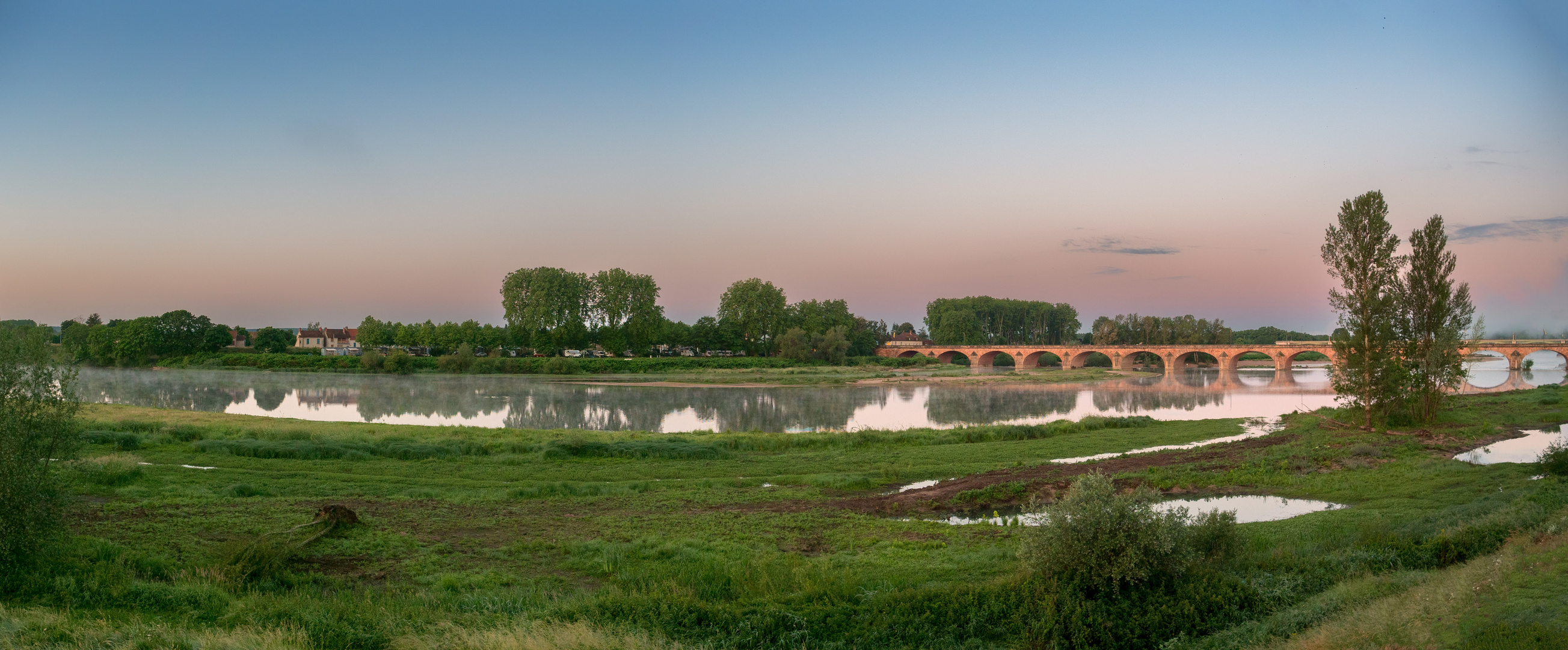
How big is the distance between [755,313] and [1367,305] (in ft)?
282

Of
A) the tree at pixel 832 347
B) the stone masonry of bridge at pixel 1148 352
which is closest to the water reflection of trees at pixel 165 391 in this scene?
the tree at pixel 832 347

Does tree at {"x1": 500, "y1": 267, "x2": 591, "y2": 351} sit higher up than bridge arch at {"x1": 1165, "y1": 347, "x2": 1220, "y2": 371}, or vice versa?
tree at {"x1": 500, "y1": 267, "x2": 591, "y2": 351}

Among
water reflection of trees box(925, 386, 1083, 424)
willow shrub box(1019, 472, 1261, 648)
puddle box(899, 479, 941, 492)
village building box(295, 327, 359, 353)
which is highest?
village building box(295, 327, 359, 353)

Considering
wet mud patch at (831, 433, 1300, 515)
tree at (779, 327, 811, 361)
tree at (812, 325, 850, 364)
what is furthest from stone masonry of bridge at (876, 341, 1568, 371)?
wet mud patch at (831, 433, 1300, 515)

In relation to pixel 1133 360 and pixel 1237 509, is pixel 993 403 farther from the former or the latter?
pixel 1133 360

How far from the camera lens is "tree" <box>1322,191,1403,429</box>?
2577cm

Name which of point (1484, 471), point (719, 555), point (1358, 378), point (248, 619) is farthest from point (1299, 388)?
point (248, 619)

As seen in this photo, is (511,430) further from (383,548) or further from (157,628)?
(157,628)

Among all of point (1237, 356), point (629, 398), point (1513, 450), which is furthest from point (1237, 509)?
point (1237, 356)

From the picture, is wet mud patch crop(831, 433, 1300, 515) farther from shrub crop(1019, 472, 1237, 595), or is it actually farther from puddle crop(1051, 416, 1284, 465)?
Answer: shrub crop(1019, 472, 1237, 595)

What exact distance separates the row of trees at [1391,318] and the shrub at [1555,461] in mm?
10351

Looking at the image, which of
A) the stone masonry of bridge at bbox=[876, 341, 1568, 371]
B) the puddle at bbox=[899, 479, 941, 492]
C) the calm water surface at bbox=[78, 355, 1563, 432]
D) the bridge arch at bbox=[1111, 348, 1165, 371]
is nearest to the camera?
the puddle at bbox=[899, 479, 941, 492]

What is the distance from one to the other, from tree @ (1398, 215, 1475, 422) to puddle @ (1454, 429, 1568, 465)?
2645 mm

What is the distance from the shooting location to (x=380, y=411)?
43688 millimetres
